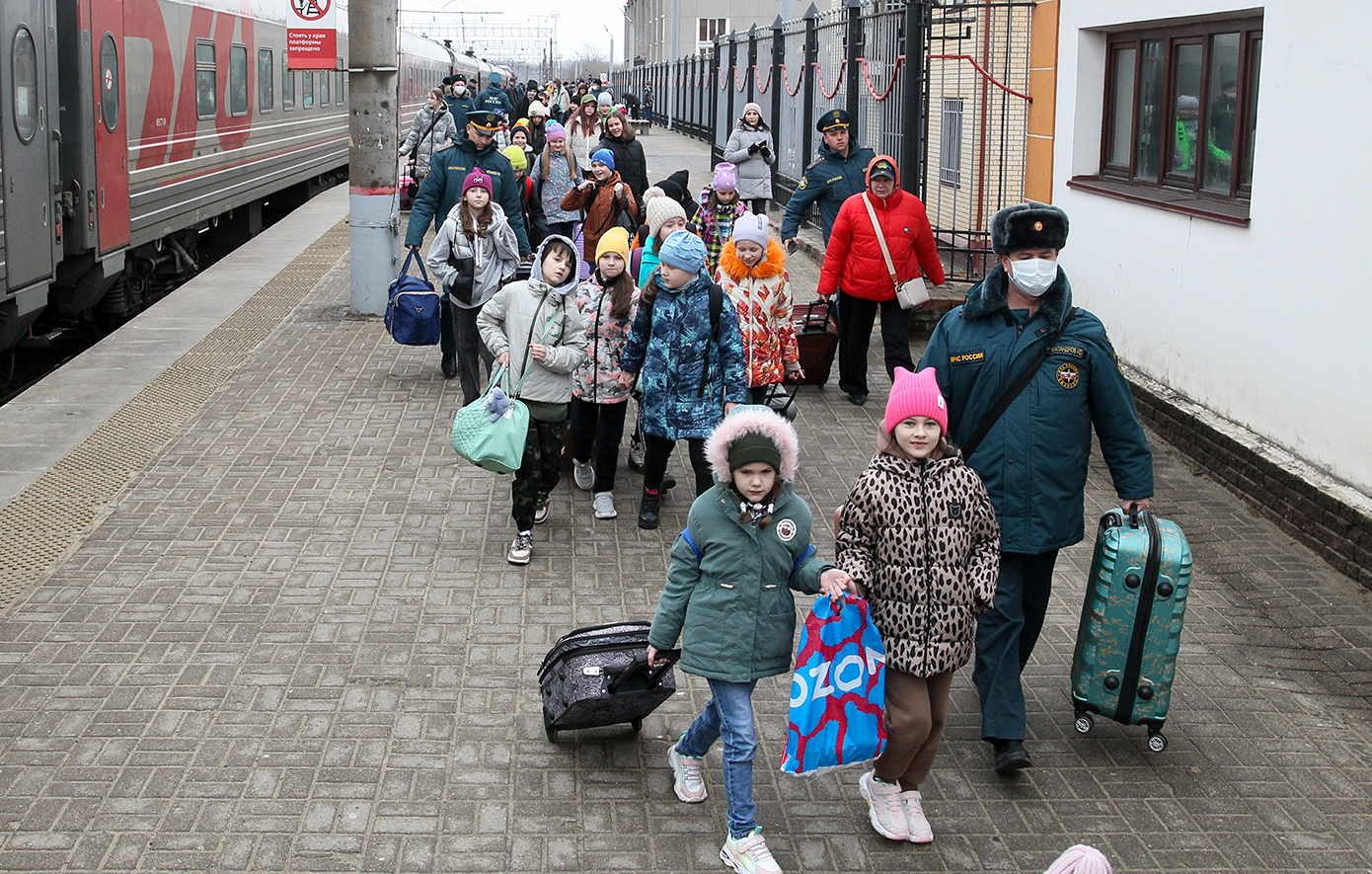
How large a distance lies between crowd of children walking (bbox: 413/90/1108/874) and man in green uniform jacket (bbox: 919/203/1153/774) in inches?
11.8

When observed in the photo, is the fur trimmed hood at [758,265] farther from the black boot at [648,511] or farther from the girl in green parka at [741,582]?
the girl in green parka at [741,582]

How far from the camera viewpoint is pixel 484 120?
1001 centimetres

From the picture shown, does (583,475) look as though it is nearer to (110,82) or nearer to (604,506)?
(604,506)

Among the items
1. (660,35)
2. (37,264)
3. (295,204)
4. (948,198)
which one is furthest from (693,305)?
(660,35)

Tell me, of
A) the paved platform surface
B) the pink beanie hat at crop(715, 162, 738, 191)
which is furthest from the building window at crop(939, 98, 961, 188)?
the paved platform surface

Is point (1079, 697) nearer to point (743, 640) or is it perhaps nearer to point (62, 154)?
point (743, 640)

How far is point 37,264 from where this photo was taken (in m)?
A: 10.2

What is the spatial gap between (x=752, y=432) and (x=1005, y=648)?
130 centimetres

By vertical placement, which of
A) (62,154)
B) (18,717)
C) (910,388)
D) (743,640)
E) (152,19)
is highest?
(152,19)

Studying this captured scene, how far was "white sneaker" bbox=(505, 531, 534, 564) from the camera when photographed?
6.75 m

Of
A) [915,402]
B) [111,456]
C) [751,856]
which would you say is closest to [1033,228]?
[915,402]

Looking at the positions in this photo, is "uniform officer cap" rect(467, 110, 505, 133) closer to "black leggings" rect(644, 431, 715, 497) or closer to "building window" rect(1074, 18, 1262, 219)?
"black leggings" rect(644, 431, 715, 497)

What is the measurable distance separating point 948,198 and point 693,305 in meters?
8.12

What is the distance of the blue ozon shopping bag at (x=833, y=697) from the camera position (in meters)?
4.12
